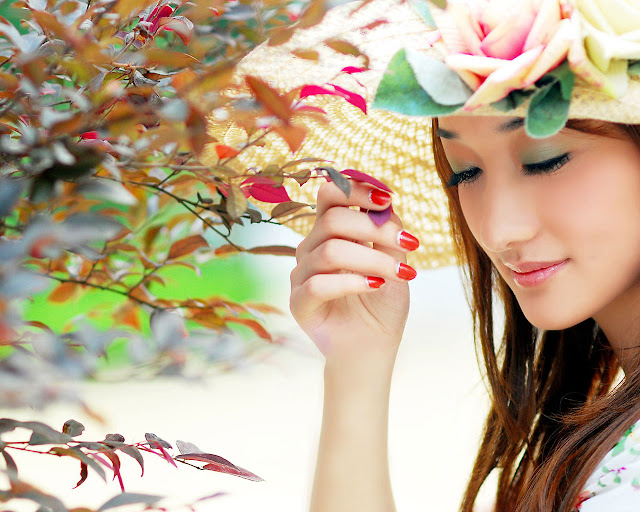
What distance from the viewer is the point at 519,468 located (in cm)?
141

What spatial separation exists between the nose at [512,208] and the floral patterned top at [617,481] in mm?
312

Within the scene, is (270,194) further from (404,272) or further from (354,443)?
(354,443)

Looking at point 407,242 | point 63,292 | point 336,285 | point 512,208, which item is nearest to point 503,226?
point 512,208

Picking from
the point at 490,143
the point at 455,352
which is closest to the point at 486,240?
the point at 490,143

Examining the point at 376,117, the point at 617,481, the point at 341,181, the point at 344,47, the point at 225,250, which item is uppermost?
the point at 344,47

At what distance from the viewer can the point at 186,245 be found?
0.95m

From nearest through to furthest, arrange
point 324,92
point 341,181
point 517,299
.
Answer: point 341,181, point 324,92, point 517,299

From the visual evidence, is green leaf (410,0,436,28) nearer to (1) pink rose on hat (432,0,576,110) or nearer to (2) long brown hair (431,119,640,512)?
(1) pink rose on hat (432,0,576,110)

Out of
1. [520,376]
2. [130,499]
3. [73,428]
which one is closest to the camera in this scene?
[130,499]

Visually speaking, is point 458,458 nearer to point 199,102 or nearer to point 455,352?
point 455,352

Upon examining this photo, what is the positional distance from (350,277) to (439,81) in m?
0.36

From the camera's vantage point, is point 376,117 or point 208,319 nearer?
point 208,319

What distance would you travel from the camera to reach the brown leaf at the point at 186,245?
A: 0.94m

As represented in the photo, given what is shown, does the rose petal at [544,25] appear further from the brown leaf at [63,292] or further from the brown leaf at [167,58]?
the brown leaf at [63,292]
